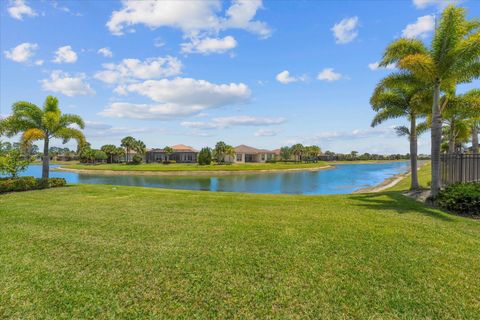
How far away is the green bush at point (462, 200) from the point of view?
27.3 ft

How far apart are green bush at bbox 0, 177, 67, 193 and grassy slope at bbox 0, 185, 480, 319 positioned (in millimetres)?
6660

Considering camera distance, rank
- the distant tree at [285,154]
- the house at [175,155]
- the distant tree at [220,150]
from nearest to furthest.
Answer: the distant tree at [220,150]
the house at [175,155]
the distant tree at [285,154]

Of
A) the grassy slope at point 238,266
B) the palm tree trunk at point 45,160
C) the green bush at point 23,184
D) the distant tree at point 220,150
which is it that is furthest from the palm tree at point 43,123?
the distant tree at point 220,150

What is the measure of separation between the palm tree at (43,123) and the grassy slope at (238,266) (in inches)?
383

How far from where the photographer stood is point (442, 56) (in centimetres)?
1062

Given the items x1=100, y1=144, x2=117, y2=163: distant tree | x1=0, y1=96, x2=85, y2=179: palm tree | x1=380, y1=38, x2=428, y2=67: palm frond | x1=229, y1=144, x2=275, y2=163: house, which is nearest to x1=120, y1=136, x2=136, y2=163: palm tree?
x1=100, y1=144, x2=117, y2=163: distant tree

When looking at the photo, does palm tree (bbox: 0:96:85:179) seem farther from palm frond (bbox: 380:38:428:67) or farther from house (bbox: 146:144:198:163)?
house (bbox: 146:144:198:163)

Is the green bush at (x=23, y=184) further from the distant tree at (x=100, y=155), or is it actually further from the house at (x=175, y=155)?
the house at (x=175, y=155)

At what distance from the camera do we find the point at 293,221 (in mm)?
7461

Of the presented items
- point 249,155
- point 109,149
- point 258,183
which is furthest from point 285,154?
point 258,183

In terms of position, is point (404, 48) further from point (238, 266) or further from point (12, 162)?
point (12, 162)

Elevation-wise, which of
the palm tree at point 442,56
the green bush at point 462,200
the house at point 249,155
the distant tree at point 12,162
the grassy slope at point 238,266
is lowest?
the grassy slope at point 238,266

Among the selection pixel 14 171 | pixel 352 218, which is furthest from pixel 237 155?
pixel 352 218

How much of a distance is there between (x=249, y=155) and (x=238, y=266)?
3397 inches
